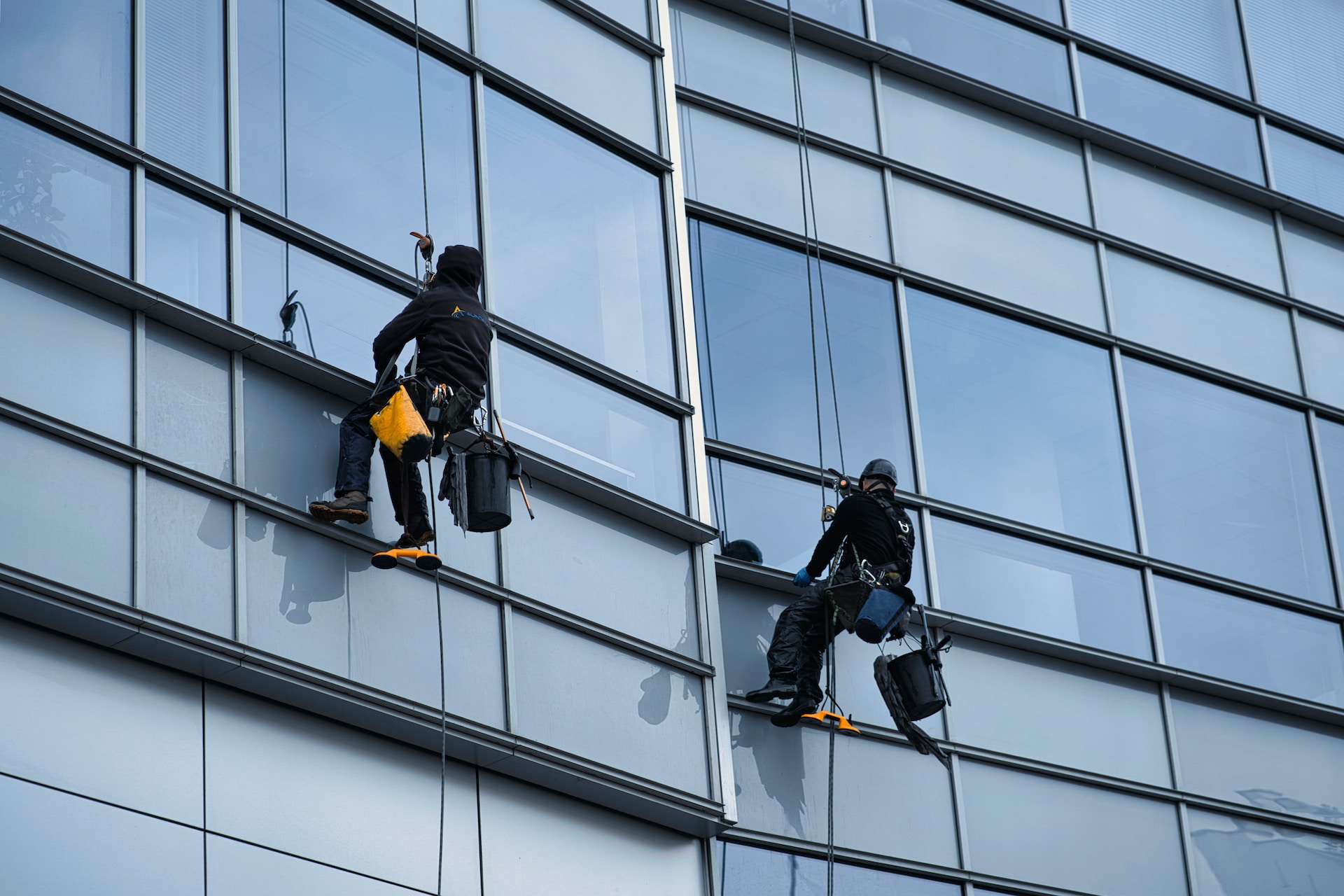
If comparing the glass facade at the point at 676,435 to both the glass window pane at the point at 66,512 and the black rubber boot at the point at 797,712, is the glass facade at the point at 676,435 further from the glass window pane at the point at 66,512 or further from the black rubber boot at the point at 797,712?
the black rubber boot at the point at 797,712

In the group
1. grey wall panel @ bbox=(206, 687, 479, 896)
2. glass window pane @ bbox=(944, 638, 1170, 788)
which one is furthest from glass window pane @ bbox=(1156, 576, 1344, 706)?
grey wall panel @ bbox=(206, 687, 479, 896)

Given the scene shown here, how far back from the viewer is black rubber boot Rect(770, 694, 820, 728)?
491 inches

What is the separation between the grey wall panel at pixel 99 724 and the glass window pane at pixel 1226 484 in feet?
27.7

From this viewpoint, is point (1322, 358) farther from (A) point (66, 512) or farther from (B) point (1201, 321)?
(A) point (66, 512)

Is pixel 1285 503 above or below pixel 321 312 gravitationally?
above

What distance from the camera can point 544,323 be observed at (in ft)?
40.2

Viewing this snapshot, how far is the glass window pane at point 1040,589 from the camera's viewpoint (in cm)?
1417

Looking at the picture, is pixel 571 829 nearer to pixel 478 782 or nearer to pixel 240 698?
pixel 478 782

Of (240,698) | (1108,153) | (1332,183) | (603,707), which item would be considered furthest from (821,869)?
(1332,183)

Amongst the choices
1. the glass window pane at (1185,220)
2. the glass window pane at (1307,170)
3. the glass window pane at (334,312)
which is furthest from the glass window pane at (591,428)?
the glass window pane at (1307,170)

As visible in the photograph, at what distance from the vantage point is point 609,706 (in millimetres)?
11508

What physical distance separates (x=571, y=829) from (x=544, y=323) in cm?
310

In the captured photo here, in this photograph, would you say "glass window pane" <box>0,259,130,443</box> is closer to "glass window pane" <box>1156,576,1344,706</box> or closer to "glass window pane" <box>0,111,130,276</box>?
"glass window pane" <box>0,111,130,276</box>

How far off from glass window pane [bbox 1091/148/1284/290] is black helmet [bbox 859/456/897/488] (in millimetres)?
4726
